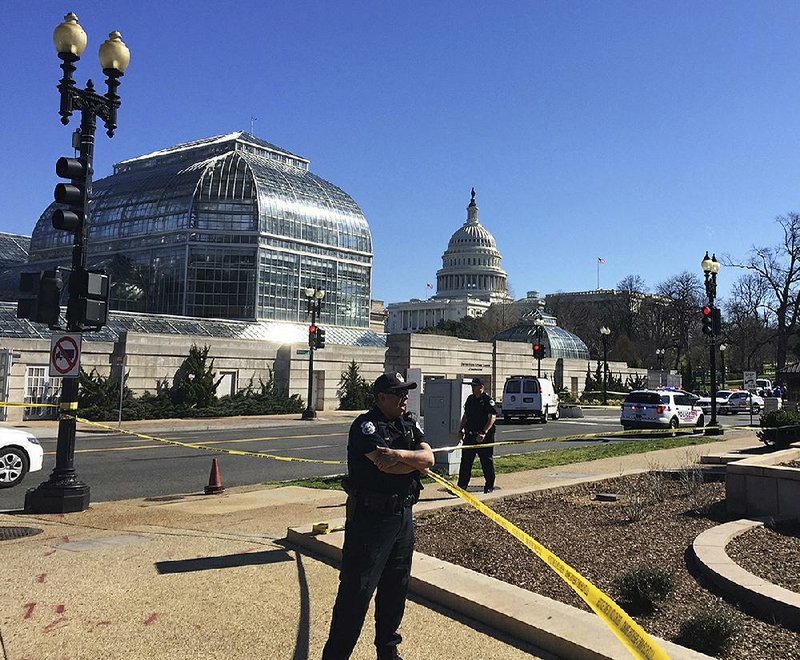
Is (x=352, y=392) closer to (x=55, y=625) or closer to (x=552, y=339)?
(x=552, y=339)

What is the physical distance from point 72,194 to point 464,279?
159 meters

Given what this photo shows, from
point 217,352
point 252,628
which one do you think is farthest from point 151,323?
point 252,628

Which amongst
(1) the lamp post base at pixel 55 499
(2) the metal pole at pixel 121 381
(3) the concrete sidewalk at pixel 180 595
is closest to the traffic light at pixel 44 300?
(1) the lamp post base at pixel 55 499

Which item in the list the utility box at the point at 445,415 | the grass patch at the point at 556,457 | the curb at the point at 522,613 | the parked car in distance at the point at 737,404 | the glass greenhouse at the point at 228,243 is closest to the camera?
the curb at the point at 522,613

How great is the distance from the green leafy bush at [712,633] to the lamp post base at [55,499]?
842 centimetres

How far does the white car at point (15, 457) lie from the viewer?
12.2 meters

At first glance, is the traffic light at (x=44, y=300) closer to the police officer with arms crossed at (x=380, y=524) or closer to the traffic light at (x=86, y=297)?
the traffic light at (x=86, y=297)

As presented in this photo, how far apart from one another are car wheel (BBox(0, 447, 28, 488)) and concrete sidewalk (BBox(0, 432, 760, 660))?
9.61 feet

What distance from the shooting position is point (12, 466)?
12.3m

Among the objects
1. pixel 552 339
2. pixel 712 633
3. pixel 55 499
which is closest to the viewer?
pixel 712 633

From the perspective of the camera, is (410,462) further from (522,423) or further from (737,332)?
(737,332)

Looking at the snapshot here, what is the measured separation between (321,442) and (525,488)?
38.8ft

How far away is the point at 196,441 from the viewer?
74.0 feet

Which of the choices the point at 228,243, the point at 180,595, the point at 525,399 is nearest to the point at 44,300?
the point at 180,595
